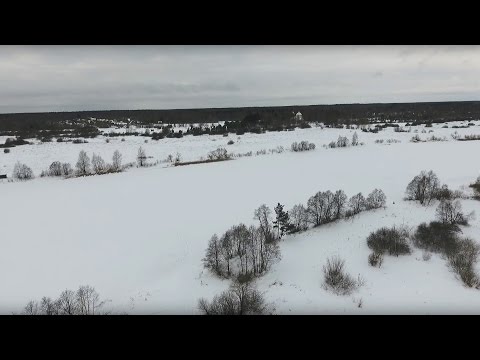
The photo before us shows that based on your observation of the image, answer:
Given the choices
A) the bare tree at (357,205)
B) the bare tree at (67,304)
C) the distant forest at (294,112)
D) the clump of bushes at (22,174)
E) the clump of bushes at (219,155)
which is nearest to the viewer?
the bare tree at (67,304)

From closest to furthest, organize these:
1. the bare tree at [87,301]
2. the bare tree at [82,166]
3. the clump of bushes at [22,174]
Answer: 1. the bare tree at [87,301]
2. the clump of bushes at [22,174]
3. the bare tree at [82,166]

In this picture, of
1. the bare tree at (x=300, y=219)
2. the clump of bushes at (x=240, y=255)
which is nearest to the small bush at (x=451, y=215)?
the bare tree at (x=300, y=219)

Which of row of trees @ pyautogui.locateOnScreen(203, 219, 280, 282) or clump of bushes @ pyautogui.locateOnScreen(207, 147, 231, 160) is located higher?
clump of bushes @ pyautogui.locateOnScreen(207, 147, 231, 160)

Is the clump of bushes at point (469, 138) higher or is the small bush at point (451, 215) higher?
the clump of bushes at point (469, 138)

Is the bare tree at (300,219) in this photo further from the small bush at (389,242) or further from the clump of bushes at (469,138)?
the clump of bushes at (469,138)

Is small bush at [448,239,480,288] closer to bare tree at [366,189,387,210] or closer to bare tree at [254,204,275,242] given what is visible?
bare tree at [366,189,387,210]

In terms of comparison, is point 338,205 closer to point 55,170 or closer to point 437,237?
point 437,237

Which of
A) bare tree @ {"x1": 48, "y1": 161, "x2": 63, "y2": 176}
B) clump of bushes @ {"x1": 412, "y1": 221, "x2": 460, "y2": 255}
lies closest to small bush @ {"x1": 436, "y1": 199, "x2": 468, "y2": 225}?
clump of bushes @ {"x1": 412, "y1": 221, "x2": 460, "y2": 255}
